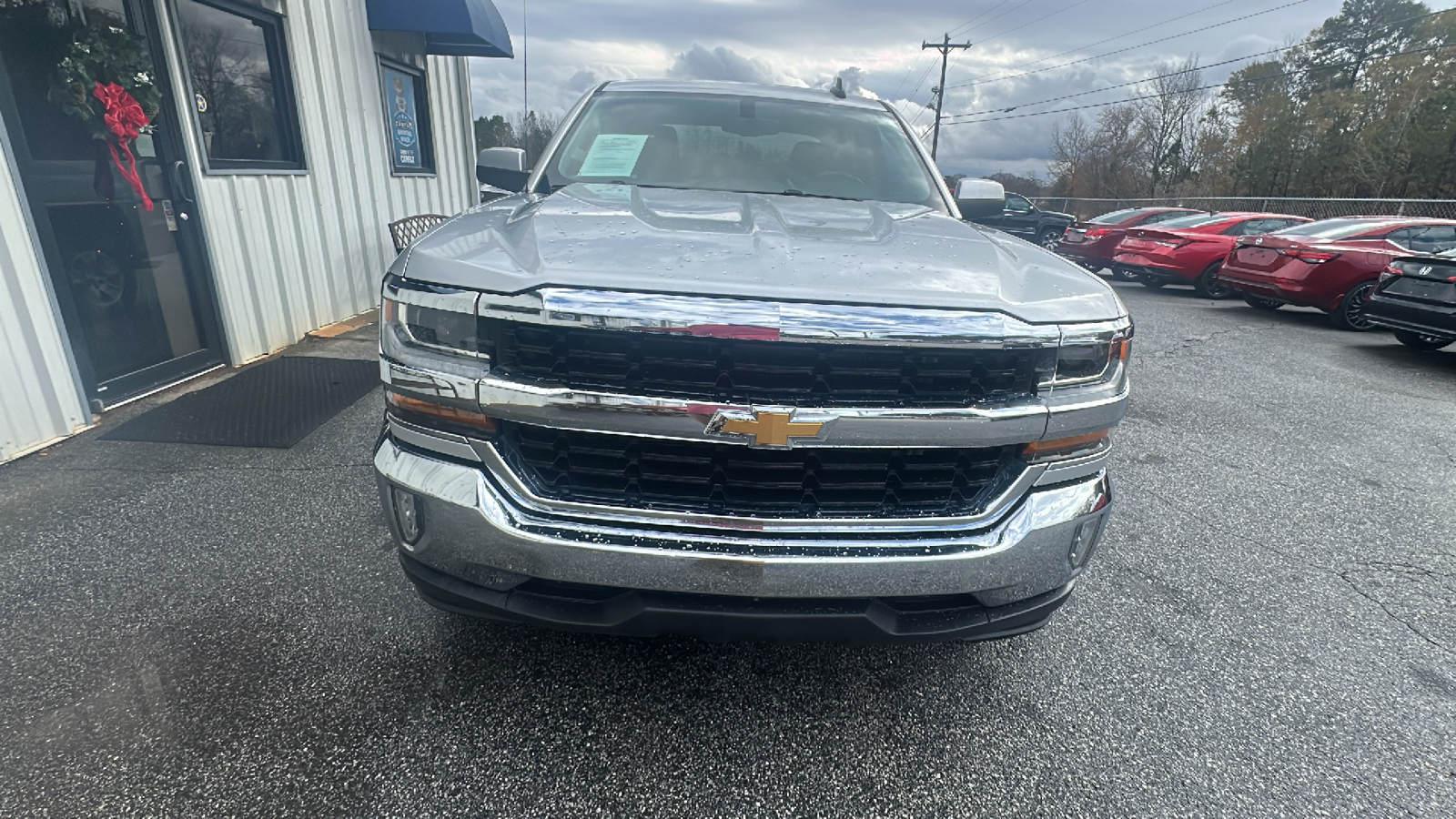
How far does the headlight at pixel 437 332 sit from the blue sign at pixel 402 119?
644 centimetres

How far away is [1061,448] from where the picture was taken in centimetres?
171

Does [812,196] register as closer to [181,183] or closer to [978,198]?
[978,198]

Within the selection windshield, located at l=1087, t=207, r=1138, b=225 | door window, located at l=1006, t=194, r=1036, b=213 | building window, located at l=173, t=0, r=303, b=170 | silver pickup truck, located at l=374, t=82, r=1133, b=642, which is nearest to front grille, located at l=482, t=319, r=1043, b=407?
silver pickup truck, located at l=374, t=82, r=1133, b=642

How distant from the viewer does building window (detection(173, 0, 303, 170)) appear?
4613mm

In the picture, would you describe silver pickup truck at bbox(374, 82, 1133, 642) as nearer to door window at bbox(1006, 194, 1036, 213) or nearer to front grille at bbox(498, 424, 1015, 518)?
front grille at bbox(498, 424, 1015, 518)

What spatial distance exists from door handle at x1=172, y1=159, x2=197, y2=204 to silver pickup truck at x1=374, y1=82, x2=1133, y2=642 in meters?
3.88

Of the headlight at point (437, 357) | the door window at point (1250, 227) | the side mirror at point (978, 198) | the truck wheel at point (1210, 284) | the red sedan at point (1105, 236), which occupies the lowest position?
the truck wheel at point (1210, 284)

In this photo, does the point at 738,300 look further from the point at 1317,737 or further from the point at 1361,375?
the point at 1361,375

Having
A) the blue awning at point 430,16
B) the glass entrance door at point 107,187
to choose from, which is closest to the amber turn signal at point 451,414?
the glass entrance door at point 107,187

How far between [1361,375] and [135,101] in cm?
942

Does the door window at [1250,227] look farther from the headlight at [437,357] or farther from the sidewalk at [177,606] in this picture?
the headlight at [437,357]

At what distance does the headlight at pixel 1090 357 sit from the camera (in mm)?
1629

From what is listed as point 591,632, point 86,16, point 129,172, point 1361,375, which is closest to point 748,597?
point 591,632

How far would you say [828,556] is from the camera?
159 cm
